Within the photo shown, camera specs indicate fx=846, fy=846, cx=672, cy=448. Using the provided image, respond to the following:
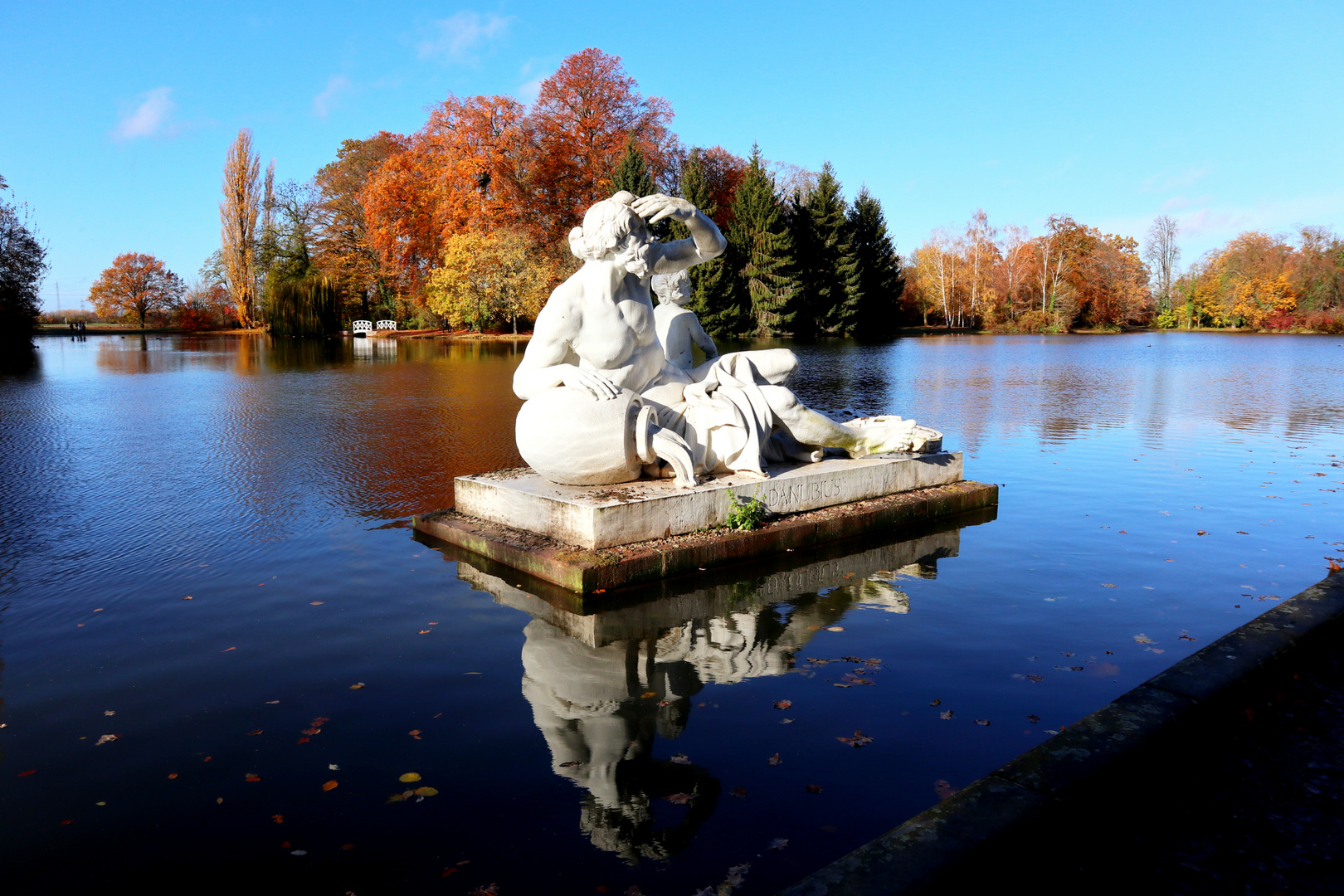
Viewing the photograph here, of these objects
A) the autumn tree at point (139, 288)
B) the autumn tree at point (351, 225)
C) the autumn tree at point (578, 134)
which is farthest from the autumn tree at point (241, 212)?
the autumn tree at point (578, 134)

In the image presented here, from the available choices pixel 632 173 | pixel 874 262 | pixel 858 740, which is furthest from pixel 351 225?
pixel 858 740

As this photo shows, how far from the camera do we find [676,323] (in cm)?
645

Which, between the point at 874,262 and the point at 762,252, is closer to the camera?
the point at 762,252

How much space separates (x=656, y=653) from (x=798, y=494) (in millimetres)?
2309

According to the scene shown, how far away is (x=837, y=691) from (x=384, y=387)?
1627 cm

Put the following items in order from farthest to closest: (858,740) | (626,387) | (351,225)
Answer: (351,225) → (626,387) → (858,740)

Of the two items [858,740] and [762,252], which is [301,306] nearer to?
[762,252]

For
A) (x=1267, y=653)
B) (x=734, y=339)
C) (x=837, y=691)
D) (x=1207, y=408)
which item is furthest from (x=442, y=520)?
(x=734, y=339)

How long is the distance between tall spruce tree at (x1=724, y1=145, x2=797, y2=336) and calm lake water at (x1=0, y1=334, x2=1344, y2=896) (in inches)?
1319

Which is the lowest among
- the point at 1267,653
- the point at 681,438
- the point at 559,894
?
the point at 559,894

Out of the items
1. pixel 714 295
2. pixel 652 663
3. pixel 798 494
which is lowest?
pixel 652 663

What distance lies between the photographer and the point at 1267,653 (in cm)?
338

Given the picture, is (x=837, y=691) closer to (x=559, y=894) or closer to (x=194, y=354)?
(x=559, y=894)

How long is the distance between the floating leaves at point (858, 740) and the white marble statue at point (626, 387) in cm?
258
